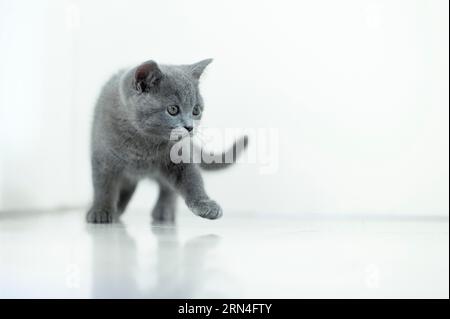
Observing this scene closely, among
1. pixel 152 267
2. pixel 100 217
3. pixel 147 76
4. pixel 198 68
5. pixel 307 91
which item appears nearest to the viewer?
pixel 152 267

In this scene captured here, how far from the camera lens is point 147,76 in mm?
1612

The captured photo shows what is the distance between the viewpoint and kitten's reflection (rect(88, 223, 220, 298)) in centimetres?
87

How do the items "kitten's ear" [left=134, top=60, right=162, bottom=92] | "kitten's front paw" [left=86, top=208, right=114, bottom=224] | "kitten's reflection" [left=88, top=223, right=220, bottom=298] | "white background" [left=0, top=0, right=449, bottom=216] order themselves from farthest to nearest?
"white background" [left=0, top=0, right=449, bottom=216]
"kitten's front paw" [left=86, top=208, right=114, bottom=224]
"kitten's ear" [left=134, top=60, right=162, bottom=92]
"kitten's reflection" [left=88, top=223, right=220, bottom=298]

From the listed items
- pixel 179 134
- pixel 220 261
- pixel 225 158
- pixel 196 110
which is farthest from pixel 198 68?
pixel 220 261

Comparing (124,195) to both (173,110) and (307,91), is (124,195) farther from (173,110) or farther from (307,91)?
(307,91)

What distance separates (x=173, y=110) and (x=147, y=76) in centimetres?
13

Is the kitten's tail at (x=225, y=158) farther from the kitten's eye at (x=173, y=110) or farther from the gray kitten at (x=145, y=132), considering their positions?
the kitten's eye at (x=173, y=110)

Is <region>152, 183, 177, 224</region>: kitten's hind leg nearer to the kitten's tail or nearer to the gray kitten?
the gray kitten

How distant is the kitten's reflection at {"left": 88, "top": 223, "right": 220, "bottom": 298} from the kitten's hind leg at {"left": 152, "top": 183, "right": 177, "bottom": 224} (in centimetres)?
50

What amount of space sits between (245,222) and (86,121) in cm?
108

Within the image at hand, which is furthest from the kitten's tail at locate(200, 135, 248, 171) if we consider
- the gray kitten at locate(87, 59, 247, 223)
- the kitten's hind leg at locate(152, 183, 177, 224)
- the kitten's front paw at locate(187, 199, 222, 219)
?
the kitten's front paw at locate(187, 199, 222, 219)

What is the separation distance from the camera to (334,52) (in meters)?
2.22
